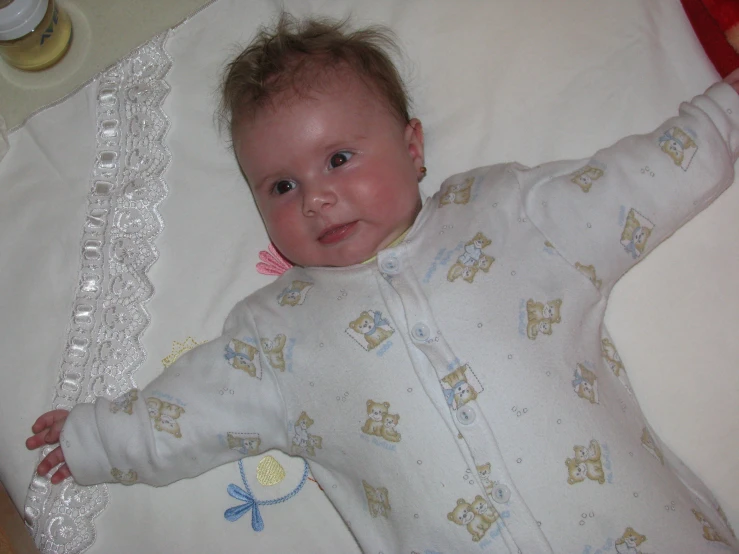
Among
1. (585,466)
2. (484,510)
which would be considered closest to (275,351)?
(484,510)

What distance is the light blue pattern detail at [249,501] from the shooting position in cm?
144

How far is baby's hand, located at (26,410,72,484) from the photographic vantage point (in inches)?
53.5

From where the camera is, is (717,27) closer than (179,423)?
No

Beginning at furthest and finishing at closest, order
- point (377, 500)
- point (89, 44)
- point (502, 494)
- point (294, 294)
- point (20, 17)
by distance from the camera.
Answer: point (89, 44), point (20, 17), point (294, 294), point (377, 500), point (502, 494)

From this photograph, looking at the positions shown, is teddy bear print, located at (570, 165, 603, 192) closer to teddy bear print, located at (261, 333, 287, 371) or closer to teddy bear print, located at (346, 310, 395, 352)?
teddy bear print, located at (346, 310, 395, 352)

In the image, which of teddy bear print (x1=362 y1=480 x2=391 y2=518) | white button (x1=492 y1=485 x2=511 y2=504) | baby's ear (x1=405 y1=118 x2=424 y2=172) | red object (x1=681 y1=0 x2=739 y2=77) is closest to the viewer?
white button (x1=492 y1=485 x2=511 y2=504)

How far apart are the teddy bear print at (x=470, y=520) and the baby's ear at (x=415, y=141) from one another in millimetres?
697

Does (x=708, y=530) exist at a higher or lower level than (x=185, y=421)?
lower

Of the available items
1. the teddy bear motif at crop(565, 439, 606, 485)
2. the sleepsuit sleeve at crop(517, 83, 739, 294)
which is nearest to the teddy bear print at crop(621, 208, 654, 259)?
the sleepsuit sleeve at crop(517, 83, 739, 294)

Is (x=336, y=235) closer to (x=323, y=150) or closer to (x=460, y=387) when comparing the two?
(x=323, y=150)

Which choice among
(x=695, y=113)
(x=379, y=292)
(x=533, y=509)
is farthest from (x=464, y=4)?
(x=533, y=509)

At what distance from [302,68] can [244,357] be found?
59cm

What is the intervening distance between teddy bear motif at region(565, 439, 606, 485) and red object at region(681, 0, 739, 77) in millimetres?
955

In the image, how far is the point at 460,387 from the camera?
1.21 meters
